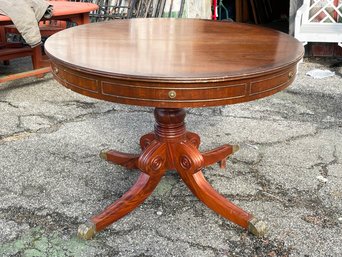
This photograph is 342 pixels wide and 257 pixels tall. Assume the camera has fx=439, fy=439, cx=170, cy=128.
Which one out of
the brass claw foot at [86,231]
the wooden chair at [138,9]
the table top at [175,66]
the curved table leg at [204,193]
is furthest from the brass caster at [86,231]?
the wooden chair at [138,9]

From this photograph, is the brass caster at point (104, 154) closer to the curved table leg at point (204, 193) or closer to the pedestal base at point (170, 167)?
the pedestal base at point (170, 167)

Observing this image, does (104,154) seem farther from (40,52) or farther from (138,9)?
(138,9)

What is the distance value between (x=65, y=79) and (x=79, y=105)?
189 centimetres

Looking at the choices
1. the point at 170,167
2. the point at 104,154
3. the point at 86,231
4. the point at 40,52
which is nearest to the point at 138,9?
the point at 40,52

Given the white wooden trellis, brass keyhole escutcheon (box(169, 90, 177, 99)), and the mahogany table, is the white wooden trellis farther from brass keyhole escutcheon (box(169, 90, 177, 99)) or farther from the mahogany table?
brass keyhole escutcheon (box(169, 90, 177, 99))

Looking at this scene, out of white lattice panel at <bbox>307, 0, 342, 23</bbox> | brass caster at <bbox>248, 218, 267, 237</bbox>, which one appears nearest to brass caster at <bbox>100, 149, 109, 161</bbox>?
brass caster at <bbox>248, 218, 267, 237</bbox>

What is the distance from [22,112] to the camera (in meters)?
3.39

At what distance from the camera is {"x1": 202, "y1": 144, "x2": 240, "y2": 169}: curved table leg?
93.3 inches

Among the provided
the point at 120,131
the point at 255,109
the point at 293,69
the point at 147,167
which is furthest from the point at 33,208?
the point at 255,109

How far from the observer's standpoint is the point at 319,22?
4.80 meters

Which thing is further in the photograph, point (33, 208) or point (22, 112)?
point (22, 112)

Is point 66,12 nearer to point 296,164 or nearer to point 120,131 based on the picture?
point 120,131

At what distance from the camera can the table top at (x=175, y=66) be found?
1.48 m

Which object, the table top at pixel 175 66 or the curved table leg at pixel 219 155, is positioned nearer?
the table top at pixel 175 66
